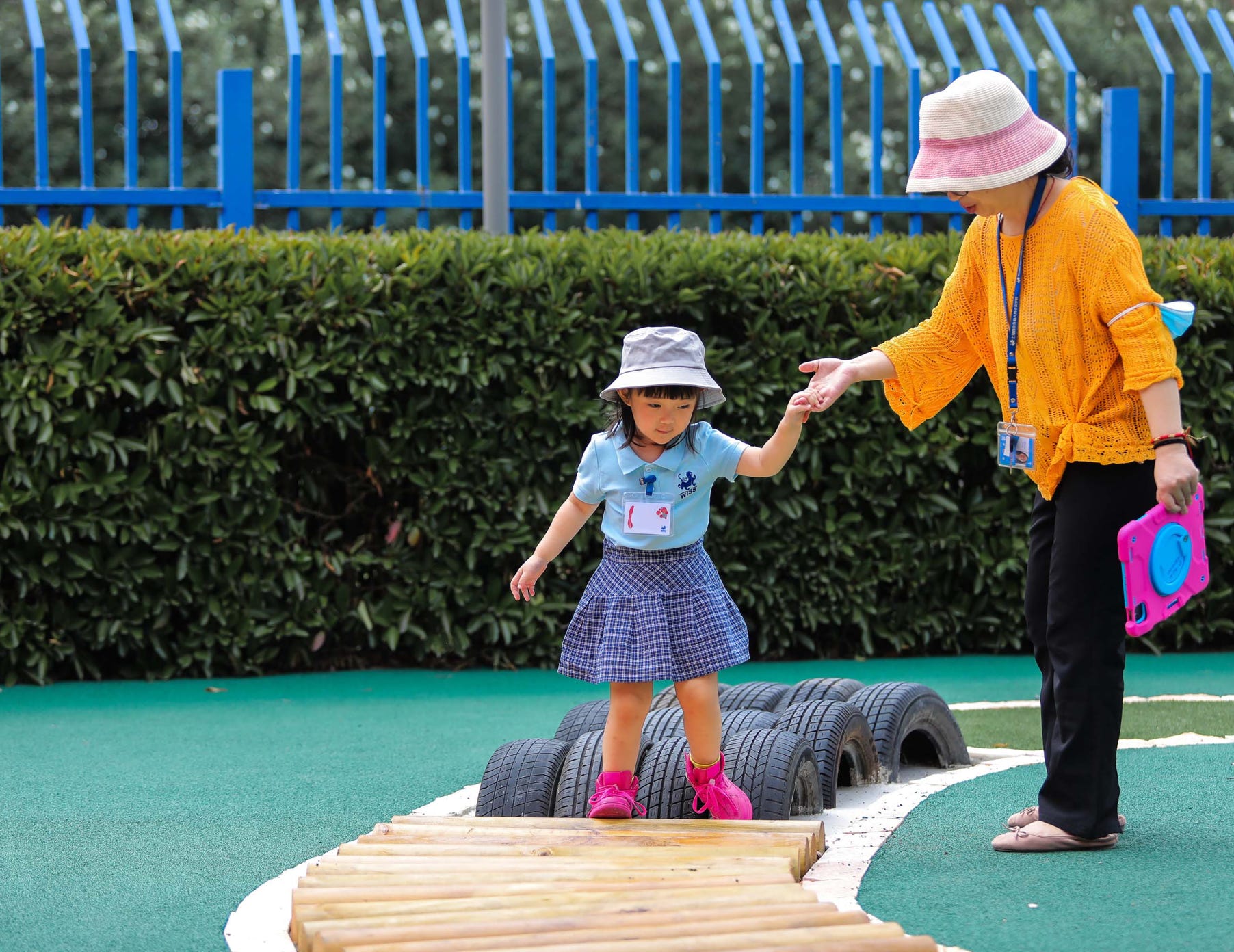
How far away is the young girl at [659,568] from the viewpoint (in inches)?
146

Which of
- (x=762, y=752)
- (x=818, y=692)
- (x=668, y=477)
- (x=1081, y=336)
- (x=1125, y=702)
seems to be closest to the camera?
(x=1081, y=336)

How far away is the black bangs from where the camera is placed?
3.73 metres

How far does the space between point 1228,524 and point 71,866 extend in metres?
5.58

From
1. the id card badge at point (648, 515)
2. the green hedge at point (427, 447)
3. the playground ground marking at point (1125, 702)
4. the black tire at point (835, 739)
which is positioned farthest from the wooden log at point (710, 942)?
the green hedge at point (427, 447)

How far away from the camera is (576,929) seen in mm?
2803

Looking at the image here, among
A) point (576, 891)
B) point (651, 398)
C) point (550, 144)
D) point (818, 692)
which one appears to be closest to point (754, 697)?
point (818, 692)

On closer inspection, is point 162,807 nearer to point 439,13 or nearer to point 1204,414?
point 1204,414

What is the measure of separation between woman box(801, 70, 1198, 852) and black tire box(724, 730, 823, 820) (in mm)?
588

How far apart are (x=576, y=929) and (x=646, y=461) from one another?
1391mm

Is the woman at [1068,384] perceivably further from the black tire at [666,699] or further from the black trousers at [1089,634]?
the black tire at [666,699]

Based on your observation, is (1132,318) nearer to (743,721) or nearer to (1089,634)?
(1089,634)

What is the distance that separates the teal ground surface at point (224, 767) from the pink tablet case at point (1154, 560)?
2195 mm

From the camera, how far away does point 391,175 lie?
19219mm

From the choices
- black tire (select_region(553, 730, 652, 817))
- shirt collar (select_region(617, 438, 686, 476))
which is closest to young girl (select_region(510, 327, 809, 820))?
shirt collar (select_region(617, 438, 686, 476))
